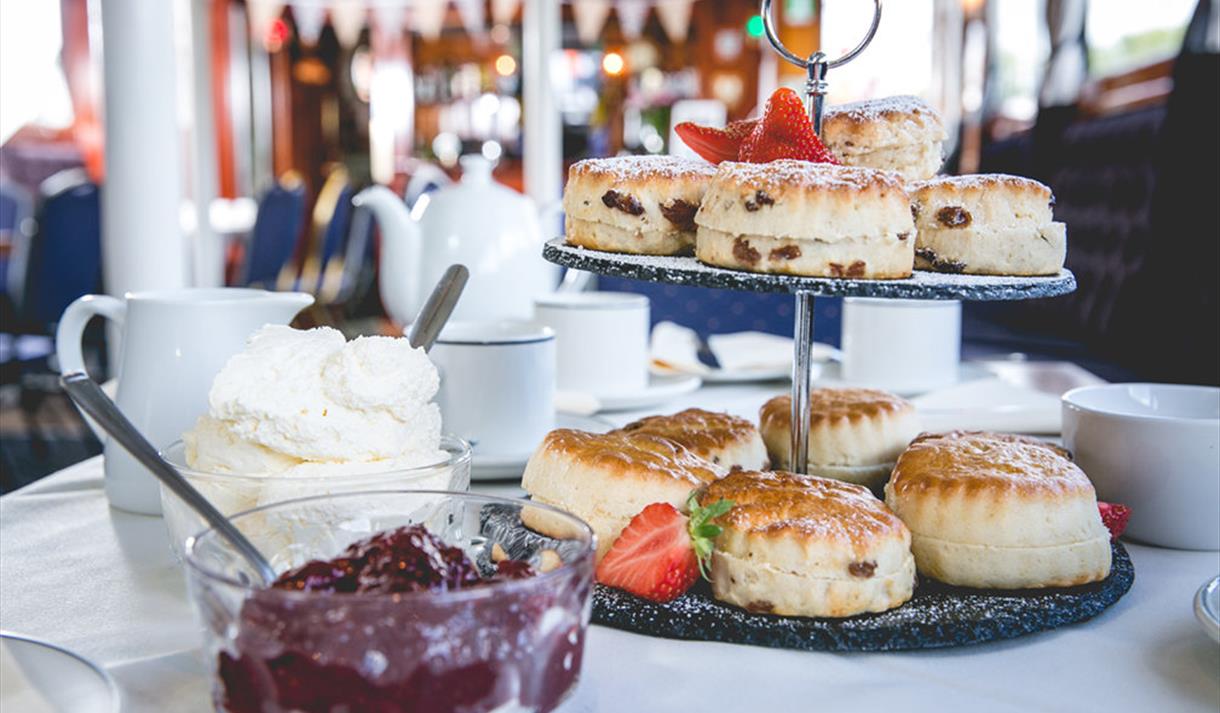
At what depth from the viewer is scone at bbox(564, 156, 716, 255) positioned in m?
0.92

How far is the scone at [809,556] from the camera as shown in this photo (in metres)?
0.70

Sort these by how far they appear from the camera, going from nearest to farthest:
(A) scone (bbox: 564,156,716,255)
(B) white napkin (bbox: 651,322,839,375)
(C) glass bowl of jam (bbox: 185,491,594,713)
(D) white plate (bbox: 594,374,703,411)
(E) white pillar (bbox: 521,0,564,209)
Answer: (C) glass bowl of jam (bbox: 185,491,594,713), (A) scone (bbox: 564,156,716,255), (D) white plate (bbox: 594,374,703,411), (B) white napkin (bbox: 651,322,839,375), (E) white pillar (bbox: 521,0,564,209)

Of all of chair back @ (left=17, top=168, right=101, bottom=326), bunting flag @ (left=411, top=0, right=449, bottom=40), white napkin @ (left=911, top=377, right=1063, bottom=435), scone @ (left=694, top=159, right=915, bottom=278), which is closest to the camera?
scone @ (left=694, top=159, right=915, bottom=278)

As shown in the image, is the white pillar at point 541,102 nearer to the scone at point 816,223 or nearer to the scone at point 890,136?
the scone at point 890,136

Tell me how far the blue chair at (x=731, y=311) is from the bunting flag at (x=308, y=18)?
8.52 meters

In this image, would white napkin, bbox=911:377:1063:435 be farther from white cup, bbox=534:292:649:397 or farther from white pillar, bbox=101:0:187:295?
white pillar, bbox=101:0:187:295

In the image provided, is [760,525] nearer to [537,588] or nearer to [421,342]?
[537,588]

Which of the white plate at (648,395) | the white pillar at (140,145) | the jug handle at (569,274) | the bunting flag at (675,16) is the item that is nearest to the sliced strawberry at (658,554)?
the white plate at (648,395)

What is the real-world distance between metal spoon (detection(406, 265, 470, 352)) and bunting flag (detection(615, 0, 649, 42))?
8.86m

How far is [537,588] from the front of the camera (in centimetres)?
50

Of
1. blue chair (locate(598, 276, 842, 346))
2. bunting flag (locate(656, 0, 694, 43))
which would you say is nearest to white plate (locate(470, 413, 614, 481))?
blue chair (locate(598, 276, 842, 346))

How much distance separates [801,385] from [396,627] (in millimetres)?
526

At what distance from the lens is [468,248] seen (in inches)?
62.7

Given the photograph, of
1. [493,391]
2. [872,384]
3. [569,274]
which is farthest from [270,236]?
[493,391]
